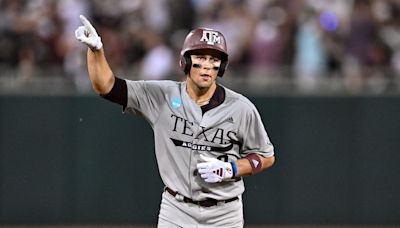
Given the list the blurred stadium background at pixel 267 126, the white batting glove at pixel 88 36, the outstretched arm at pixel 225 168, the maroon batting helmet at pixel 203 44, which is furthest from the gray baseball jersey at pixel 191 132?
the blurred stadium background at pixel 267 126

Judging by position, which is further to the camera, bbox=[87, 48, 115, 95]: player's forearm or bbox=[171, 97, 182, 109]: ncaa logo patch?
bbox=[171, 97, 182, 109]: ncaa logo patch

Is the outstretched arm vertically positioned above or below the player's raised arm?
below

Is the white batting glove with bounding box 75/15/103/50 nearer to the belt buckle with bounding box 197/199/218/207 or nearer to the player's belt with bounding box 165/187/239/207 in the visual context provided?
the player's belt with bounding box 165/187/239/207

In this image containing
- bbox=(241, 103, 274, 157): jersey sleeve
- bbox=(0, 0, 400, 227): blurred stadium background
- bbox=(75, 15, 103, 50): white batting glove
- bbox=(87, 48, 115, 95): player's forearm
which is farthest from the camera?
bbox=(0, 0, 400, 227): blurred stadium background

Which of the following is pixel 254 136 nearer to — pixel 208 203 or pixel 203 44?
pixel 208 203

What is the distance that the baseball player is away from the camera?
7.14 metres

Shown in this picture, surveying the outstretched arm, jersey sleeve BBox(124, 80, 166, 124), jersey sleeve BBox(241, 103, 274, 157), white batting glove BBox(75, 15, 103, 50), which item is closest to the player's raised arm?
white batting glove BBox(75, 15, 103, 50)

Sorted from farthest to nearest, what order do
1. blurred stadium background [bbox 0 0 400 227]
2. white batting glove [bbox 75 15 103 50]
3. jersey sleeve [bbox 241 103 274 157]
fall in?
blurred stadium background [bbox 0 0 400 227]
jersey sleeve [bbox 241 103 274 157]
white batting glove [bbox 75 15 103 50]

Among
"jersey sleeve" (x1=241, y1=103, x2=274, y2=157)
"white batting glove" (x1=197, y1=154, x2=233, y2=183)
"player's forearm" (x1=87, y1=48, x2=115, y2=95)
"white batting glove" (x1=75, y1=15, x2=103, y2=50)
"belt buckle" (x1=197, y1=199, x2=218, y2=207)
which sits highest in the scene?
"white batting glove" (x1=75, y1=15, x2=103, y2=50)

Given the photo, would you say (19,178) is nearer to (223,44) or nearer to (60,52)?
(60,52)

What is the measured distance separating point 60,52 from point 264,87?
243cm

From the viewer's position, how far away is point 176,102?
7.26 metres

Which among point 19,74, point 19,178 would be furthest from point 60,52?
point 19,178

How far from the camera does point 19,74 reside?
40.9 ft
